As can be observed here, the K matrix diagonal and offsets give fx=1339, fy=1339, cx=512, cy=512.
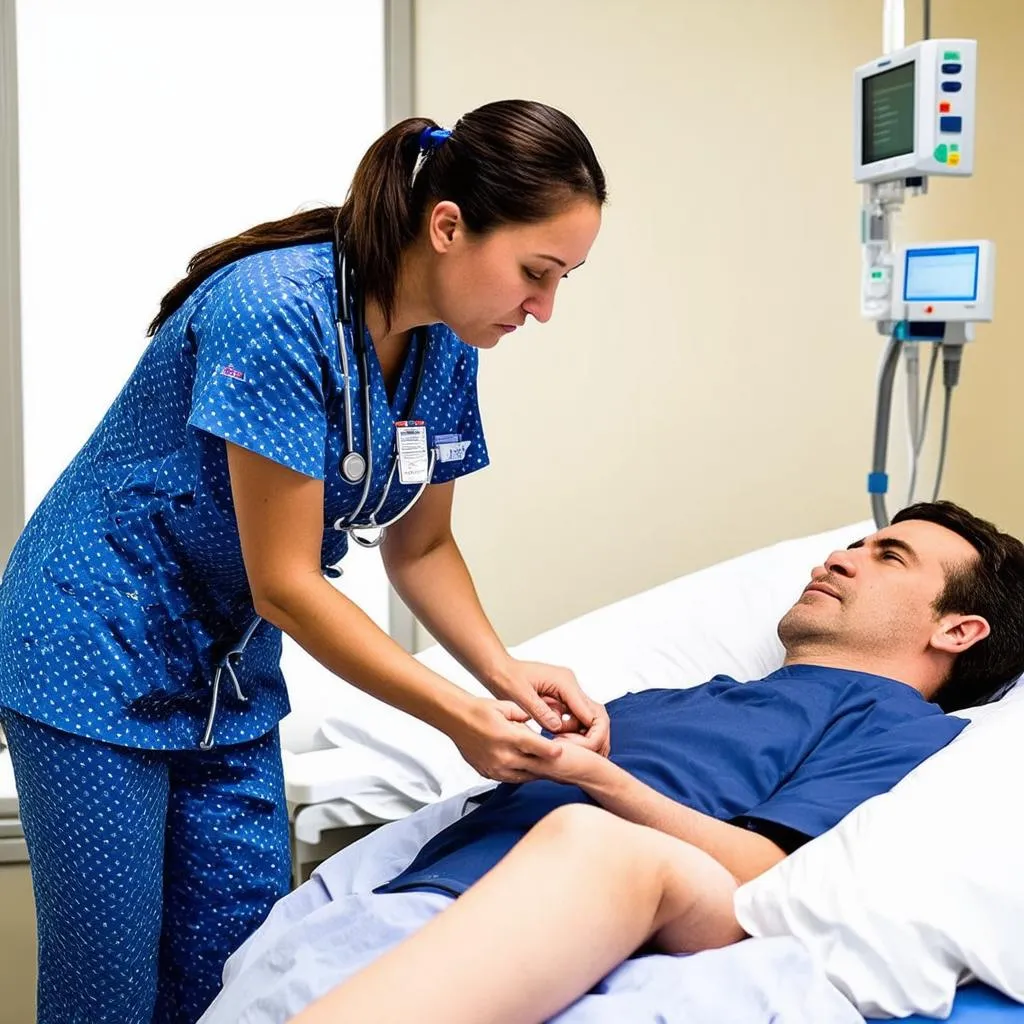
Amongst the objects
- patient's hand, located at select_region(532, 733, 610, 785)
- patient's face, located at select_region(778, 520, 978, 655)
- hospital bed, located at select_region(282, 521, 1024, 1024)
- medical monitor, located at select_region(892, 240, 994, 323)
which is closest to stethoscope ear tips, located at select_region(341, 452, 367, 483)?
patient's hand, located at select_region(532, 733, 610, 785)

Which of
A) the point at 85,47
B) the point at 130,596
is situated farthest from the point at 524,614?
the point at 130,596

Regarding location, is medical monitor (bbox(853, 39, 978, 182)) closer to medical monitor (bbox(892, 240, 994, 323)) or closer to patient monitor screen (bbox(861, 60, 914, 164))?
patient monitor screen (bbox(861, 60, 914, 164))

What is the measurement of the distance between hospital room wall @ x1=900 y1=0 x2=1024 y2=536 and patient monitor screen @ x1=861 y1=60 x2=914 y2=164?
0.72 metres

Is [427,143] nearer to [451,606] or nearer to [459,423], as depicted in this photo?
[459,423]

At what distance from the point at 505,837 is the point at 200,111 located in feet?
6.59

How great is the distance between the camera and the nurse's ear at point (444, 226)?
4.52 ft

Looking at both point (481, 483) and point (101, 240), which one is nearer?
point (101, 240)

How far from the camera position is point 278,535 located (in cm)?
133

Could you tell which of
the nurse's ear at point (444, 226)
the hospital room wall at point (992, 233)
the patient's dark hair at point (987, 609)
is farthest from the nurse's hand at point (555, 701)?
the hospital room wall at point (992, 233)

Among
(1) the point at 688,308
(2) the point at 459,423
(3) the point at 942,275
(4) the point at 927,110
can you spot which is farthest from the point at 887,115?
(2) the point at 459,423

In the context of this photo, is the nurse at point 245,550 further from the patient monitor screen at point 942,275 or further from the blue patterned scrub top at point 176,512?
the patient monitor screen at point 942,275

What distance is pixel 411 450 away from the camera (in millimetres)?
1546

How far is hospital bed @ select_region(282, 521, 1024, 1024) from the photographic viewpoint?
129cm

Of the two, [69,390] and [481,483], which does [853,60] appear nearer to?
[481,483]
